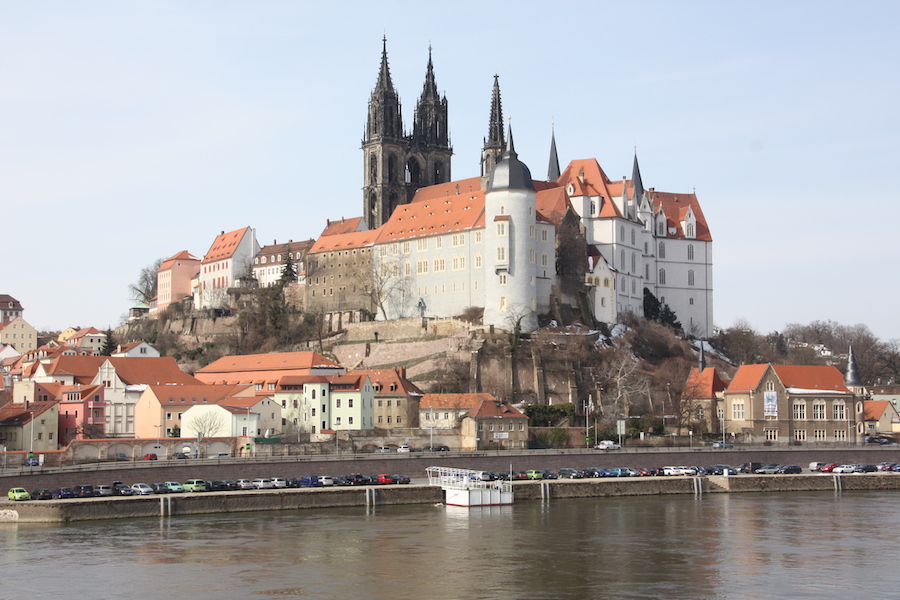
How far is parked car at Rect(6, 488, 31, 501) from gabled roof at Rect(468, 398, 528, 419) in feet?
97.6

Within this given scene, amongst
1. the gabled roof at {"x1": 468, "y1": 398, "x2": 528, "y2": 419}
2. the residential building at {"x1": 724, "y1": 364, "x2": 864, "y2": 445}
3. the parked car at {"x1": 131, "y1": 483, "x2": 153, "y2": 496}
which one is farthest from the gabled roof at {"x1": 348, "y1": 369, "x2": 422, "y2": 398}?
the parked car at {"x1": 131, "y1": 483, "x2": 153, "y2": 496}

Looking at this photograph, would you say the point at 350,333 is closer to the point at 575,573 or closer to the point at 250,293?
the point at 250,293

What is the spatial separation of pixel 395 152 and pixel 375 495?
6975 centimetres

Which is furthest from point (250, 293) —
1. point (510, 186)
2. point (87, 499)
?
point (87, 499)

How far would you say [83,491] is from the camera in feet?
188

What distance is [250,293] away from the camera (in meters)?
119

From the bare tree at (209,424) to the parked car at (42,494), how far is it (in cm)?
1848

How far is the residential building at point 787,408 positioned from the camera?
8712 centimetres

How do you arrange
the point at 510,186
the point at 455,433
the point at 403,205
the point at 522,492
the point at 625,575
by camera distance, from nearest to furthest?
the point at 625,575 → the point at 522,492 → the point at 455,433 → the point at 510,186 → the point at 403,205

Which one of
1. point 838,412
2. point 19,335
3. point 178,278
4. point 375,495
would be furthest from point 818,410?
point 19,335

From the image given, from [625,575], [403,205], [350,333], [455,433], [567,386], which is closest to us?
[625,575]

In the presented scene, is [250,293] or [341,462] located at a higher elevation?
[250,293]

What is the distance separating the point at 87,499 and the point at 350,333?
49.3 meters

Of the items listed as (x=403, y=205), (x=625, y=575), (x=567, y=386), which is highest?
(x=403, y=205)
